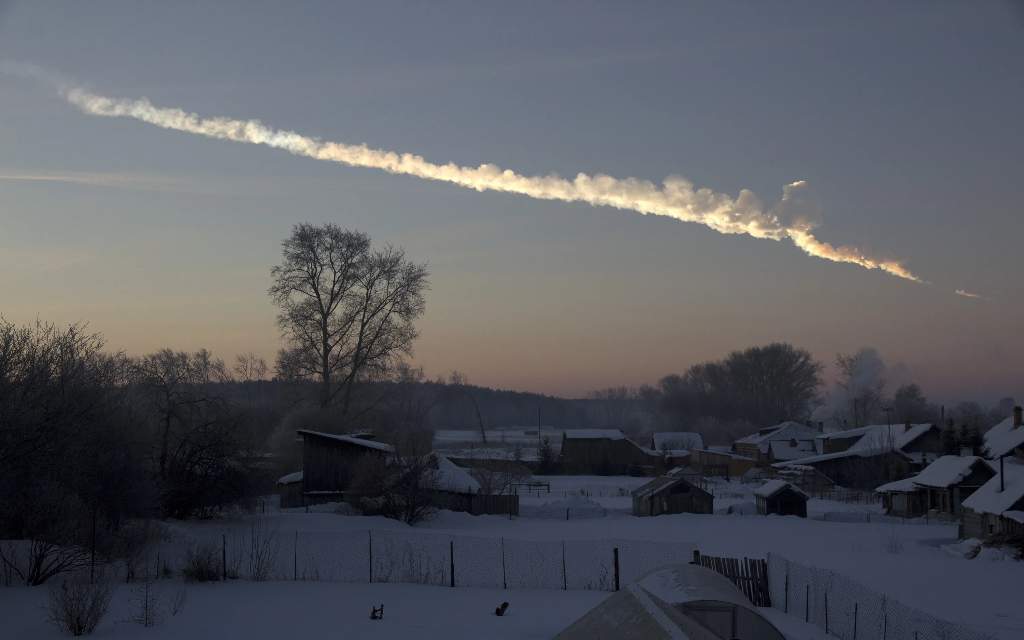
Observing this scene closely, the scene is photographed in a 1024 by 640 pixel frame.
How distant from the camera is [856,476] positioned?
67.4m

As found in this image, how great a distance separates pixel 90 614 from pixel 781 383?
441 feet

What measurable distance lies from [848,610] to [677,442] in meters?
81.1

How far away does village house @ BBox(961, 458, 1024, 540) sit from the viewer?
3475cm

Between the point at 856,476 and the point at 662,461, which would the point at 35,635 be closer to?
the point at 856,476

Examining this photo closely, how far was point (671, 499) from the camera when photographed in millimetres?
47062

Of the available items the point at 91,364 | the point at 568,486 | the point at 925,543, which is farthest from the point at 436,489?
the point at 568,486

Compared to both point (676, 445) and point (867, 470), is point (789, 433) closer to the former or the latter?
point (676, 445)

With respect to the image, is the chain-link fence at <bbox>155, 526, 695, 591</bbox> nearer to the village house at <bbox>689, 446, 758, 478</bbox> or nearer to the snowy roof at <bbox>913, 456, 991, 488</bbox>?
the snowy roof at <bbox>913, 456, 991, 488</bbox>

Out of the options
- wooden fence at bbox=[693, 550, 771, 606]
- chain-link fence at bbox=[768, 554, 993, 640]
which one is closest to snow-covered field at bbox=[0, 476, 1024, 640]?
chain-link fence at bbox=[768, 554, 993, 640]

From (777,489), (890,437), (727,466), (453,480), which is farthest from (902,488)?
(727,466)

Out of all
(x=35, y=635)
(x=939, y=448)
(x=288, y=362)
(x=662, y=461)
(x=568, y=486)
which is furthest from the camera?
(x=662, y=461)

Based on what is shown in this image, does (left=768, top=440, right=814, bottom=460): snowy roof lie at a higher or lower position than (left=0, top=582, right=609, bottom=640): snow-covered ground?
lower

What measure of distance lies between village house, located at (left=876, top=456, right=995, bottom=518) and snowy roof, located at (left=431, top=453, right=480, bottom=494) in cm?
2529

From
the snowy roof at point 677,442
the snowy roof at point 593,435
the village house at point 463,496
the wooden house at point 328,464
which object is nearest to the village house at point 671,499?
the village house at point 463,496
